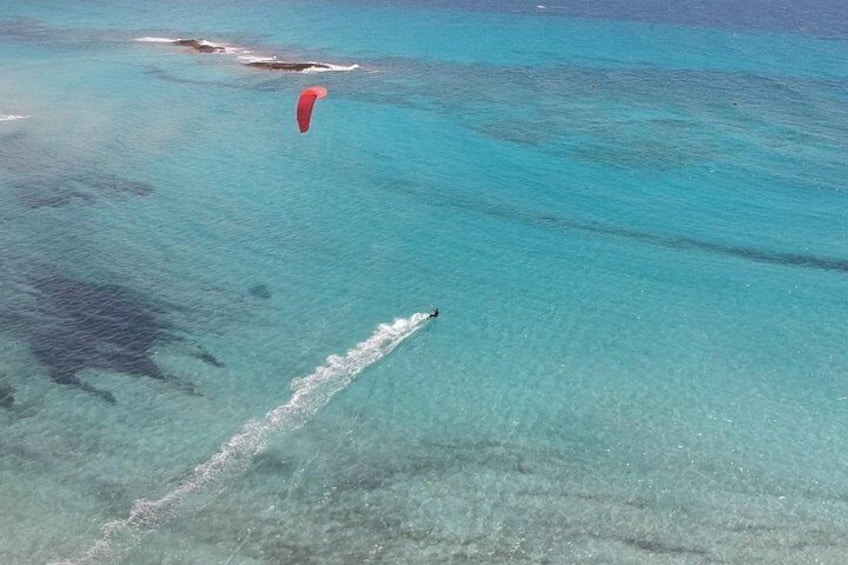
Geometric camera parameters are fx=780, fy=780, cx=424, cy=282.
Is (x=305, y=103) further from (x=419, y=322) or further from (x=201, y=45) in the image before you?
(x=201, y=45)

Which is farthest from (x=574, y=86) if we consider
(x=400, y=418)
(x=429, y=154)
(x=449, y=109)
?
(x=400, y=418)

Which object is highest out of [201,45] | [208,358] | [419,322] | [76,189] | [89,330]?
[201,45]

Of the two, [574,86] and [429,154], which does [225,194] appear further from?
[574,86]

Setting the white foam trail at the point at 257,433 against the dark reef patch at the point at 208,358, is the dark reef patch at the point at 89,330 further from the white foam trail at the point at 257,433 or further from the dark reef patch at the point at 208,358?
the white foam trail at the point at 257,433

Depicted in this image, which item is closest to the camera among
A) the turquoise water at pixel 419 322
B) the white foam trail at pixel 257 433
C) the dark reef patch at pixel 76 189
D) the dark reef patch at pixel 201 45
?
the white foam trail at pixel 257 433

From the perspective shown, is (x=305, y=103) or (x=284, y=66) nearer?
(x=305, y=103)

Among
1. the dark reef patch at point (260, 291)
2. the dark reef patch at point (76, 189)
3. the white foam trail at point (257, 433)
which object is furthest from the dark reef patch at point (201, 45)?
the white foam trail at point (257, 433)

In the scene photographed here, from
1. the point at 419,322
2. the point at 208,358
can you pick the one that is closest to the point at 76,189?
the point at 208,358

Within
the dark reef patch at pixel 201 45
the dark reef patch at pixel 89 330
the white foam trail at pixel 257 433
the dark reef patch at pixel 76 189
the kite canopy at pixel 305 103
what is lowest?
the white foam trail at pixel 257 433
